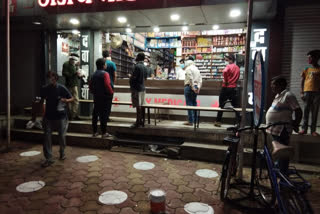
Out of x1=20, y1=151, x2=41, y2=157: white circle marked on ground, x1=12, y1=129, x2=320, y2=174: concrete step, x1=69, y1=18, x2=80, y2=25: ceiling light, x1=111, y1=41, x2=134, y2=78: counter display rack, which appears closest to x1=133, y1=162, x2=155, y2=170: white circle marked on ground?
x1=12, y1=129, x2=320, y2=174: concrete step

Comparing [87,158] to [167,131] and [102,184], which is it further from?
[167,131]

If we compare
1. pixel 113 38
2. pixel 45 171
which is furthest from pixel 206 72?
pixel 45 171

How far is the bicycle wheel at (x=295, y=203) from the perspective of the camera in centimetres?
235

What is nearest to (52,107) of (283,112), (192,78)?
(192,78)

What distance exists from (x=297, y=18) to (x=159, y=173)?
18.6 ft

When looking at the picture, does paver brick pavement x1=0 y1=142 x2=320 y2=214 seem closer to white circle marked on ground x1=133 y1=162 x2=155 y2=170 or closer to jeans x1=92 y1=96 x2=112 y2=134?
white circle marked on ground x1=133 y1=162 x2=155 y2=170

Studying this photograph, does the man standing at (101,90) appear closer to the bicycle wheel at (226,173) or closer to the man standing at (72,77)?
the man standing at (72,77)

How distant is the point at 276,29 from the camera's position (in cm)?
659

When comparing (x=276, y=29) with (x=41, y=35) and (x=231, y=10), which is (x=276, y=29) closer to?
(x=231, y=10)

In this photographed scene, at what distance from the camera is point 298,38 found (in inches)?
253

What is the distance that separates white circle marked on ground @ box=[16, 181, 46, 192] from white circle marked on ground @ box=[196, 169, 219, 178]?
2.93 metres

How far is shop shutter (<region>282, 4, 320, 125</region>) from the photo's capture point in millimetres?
6293

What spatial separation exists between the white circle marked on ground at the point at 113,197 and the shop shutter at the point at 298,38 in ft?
18.3

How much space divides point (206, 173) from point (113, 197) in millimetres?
2004
